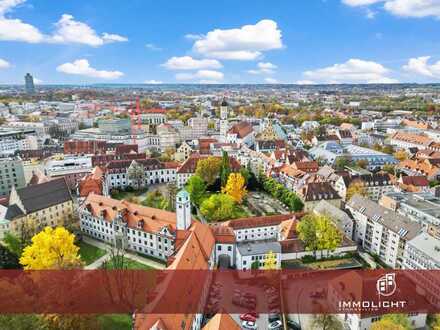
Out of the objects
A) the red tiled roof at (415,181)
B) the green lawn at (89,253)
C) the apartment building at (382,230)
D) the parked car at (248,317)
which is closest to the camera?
the parked car at (248,317)

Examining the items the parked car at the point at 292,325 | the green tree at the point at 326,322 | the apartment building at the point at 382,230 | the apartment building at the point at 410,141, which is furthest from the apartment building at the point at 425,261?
the apartment building at the point at 410,141

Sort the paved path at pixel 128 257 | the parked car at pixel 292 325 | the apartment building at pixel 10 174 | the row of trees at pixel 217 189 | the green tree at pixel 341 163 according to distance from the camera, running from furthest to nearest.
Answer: the green tree at pixel 341 163
the apartment building at pixel 10 174
the row of trees at pixel 217 189
the paved path at pixel 128 257
the parked car at pixel 292 325

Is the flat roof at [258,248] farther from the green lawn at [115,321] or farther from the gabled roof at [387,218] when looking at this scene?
the gabled roof at [387,218]

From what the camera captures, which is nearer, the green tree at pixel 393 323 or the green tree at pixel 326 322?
the green tree at pixel 393 323

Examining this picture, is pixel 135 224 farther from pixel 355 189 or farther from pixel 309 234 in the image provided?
pixel 355 189

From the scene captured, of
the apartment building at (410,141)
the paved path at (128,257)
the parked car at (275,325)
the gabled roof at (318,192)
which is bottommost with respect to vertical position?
the parked car at (275,325)

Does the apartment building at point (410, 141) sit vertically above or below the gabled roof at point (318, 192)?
above

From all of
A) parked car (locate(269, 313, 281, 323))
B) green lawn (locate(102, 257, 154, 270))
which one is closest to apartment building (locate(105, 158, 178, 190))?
green lawn (locate(102, 257, 154, 270))
